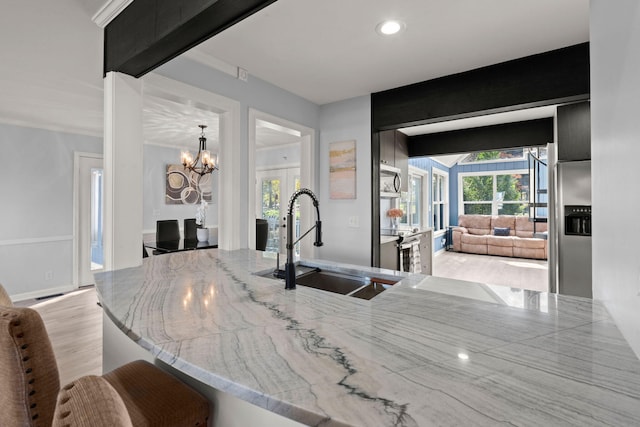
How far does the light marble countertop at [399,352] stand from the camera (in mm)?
547

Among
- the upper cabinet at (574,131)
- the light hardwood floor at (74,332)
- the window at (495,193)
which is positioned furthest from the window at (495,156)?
the light hardwood floor at (74,332)

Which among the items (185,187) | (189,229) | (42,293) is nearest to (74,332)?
(42,293)

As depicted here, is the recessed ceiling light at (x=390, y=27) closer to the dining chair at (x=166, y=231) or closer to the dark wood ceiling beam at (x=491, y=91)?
the dark wood ceiling beam at (x=491, y=91)

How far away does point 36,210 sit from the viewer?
4367 mm

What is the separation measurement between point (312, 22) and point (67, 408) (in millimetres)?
2057

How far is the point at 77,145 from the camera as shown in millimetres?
4715

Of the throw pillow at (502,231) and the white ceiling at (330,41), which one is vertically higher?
the white ceiling at (330,41)

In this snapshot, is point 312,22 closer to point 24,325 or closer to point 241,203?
point 241,203

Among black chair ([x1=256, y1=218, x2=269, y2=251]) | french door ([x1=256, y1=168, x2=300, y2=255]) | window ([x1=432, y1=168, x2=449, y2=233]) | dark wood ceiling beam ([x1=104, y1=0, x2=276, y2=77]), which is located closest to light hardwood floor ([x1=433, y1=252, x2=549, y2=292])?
window ([x1=432, y1=168, x2=449, y2=233])

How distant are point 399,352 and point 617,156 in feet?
2.67

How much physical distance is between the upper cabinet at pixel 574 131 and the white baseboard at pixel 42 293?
6.51 metres

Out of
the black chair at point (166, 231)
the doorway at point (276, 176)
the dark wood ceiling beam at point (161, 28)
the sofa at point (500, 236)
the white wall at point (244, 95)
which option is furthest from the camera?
the sofa at point (500, 236)

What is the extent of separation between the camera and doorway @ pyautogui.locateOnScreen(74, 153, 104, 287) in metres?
4.75

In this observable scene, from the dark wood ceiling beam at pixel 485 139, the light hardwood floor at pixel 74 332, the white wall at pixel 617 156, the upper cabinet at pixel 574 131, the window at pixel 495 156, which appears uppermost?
the window at pixel 495 156
